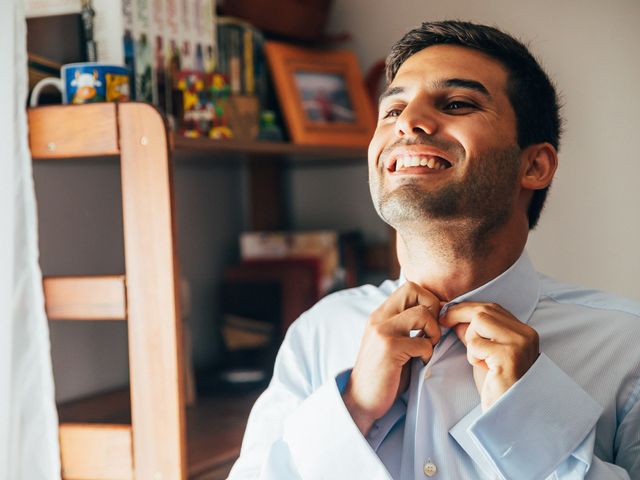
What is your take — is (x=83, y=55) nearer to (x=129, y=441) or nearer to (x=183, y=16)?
(x=183, y=16)

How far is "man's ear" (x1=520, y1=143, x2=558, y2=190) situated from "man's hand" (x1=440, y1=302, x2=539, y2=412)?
0.80ft

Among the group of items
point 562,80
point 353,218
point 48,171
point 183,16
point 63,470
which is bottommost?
point 63,470

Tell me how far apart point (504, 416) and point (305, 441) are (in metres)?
0.27

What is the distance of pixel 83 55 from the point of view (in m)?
1.60

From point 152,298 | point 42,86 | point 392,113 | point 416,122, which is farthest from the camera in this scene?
point 42,86

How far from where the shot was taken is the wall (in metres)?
2.00

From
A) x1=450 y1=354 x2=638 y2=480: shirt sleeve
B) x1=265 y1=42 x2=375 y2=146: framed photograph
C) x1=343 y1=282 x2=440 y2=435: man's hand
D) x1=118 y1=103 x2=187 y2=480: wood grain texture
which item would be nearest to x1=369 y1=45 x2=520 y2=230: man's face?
x1=343 y1=282 x2=440 y2=435: man's hand

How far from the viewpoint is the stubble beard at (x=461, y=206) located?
110cm

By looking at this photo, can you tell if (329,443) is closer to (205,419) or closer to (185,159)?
(205,419)

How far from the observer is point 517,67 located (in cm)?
121

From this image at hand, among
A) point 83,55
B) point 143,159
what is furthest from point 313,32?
point 143,159

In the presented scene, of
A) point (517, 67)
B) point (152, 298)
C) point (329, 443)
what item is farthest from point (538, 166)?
point (152, 298)

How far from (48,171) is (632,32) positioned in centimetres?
138

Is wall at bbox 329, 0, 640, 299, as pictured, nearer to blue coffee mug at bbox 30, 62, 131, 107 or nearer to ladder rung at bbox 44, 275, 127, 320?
blue coffee mug at bbox 30, 62, 131, 107
